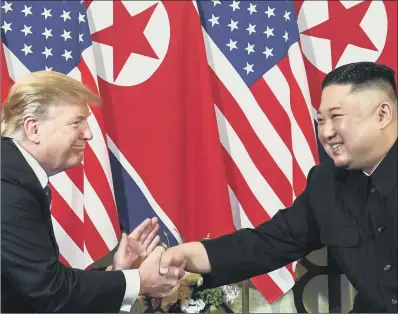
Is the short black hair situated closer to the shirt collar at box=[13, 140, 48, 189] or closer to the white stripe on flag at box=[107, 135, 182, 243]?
the shirt collar at box=[13, 140, 48, 189]

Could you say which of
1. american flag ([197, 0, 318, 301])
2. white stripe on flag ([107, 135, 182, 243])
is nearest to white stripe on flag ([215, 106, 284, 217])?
american flag ([197, 0, 318, 301])

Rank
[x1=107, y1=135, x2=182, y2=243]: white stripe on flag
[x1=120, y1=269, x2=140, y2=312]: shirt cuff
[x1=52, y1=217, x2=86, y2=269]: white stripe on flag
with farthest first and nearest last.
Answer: [x1=107, y1=135, x2=182, y2=243]: white stripe on flag < [x1=52, y1=217, x2=86, y2=269]: white stripe on flag < [x1=120, y1=269, x2=140, y2=312]: shirt cuff

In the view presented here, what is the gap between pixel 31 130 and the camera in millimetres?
2016

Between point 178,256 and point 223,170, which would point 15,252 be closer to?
point 178,256

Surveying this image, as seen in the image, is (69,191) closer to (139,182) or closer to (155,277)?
(139,182)

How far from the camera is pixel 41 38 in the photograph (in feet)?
9.96

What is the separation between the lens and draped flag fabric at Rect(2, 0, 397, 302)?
304 cm

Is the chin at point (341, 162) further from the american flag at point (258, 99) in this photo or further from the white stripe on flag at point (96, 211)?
the white stripe on flag at point (96, 211)

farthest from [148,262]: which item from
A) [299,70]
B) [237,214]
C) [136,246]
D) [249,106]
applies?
[299,70]

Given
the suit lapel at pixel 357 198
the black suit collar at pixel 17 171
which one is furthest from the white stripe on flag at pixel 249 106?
the black suit collar at pixel 17 171

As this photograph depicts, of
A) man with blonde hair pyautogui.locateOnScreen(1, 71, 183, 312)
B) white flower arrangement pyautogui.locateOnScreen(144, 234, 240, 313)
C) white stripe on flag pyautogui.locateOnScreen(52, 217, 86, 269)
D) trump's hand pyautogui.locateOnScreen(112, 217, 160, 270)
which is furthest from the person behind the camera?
white stripe on flag pyautogui.locateOnScreen(52, 217, 86, 269)

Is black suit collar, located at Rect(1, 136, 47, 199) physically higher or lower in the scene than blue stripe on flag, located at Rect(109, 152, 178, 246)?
higher

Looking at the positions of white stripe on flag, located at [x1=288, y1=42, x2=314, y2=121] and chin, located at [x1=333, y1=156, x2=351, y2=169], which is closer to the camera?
chin, located at [x1=333, y1=156, x2=351, y2=169]

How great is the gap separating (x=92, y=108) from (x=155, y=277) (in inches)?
42.5
